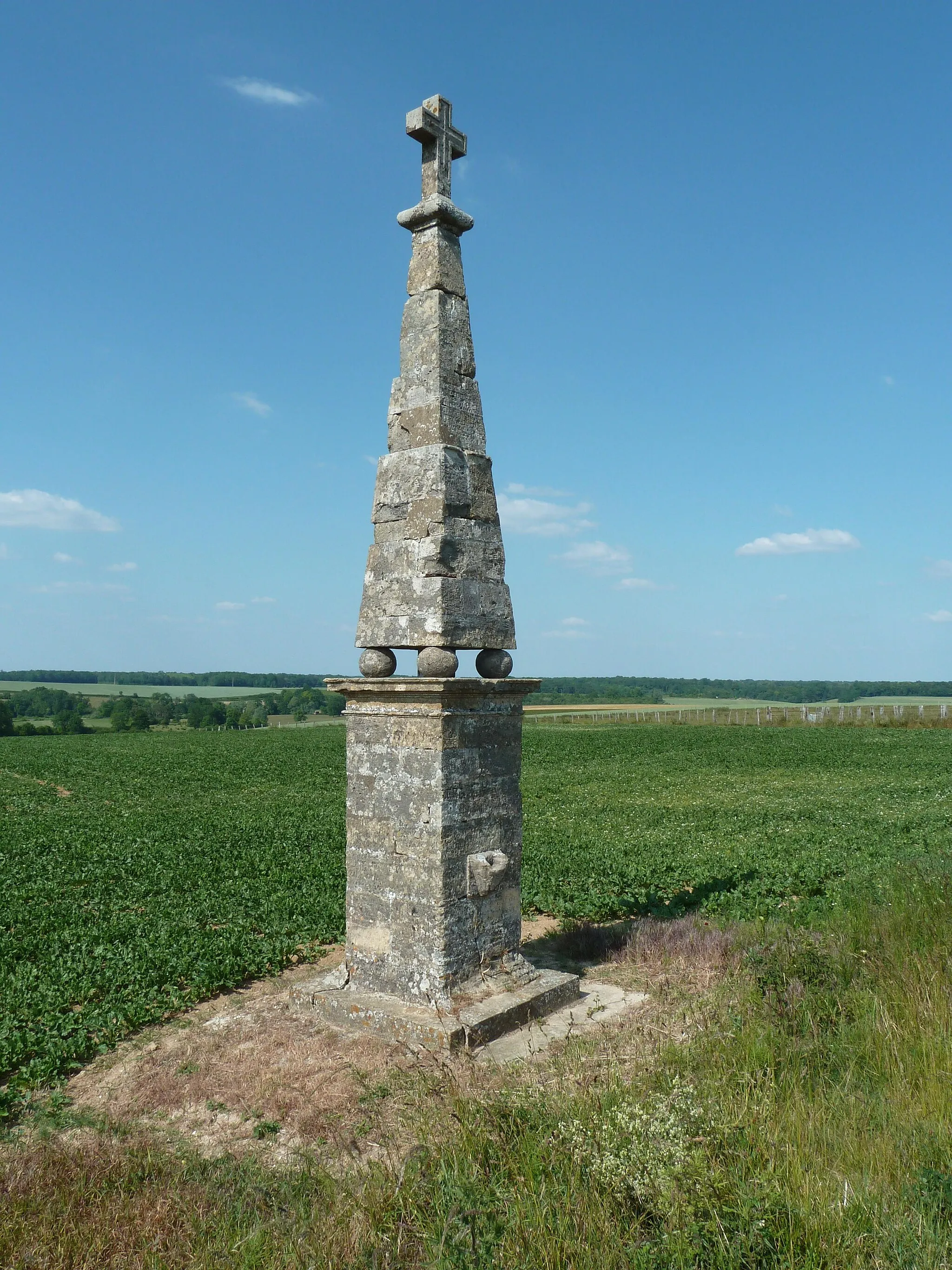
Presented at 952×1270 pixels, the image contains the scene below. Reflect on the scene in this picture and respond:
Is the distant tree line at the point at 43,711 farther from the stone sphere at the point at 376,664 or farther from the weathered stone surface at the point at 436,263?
the weathered stone surface at the point at 436,263

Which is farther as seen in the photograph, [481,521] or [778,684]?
[778,684]

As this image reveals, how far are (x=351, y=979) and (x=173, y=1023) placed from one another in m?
1.74

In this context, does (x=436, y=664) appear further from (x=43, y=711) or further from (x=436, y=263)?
(x=43, y=711)

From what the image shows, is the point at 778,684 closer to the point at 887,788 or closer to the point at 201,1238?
the point at 887,788

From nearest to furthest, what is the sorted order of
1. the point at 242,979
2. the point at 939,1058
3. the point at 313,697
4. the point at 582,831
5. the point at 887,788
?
the point at 939,1058 → the point at 242,979 → the point at 582,831 → the point at 887,788 → the point at 313,697

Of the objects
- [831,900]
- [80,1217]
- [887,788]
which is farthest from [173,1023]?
[887,788]

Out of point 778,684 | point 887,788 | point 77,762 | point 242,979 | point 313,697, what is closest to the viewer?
point 242,979

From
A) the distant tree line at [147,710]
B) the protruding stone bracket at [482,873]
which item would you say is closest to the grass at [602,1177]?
the protruding stone bracket at [482,873]

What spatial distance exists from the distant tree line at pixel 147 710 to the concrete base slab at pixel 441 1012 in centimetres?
4529

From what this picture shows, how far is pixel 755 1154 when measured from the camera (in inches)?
151

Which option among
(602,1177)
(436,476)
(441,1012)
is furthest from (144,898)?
(602,1177)

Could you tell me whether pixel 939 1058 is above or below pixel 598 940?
above

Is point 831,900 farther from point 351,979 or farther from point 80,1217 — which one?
point 80,1217

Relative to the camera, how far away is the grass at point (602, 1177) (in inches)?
134
